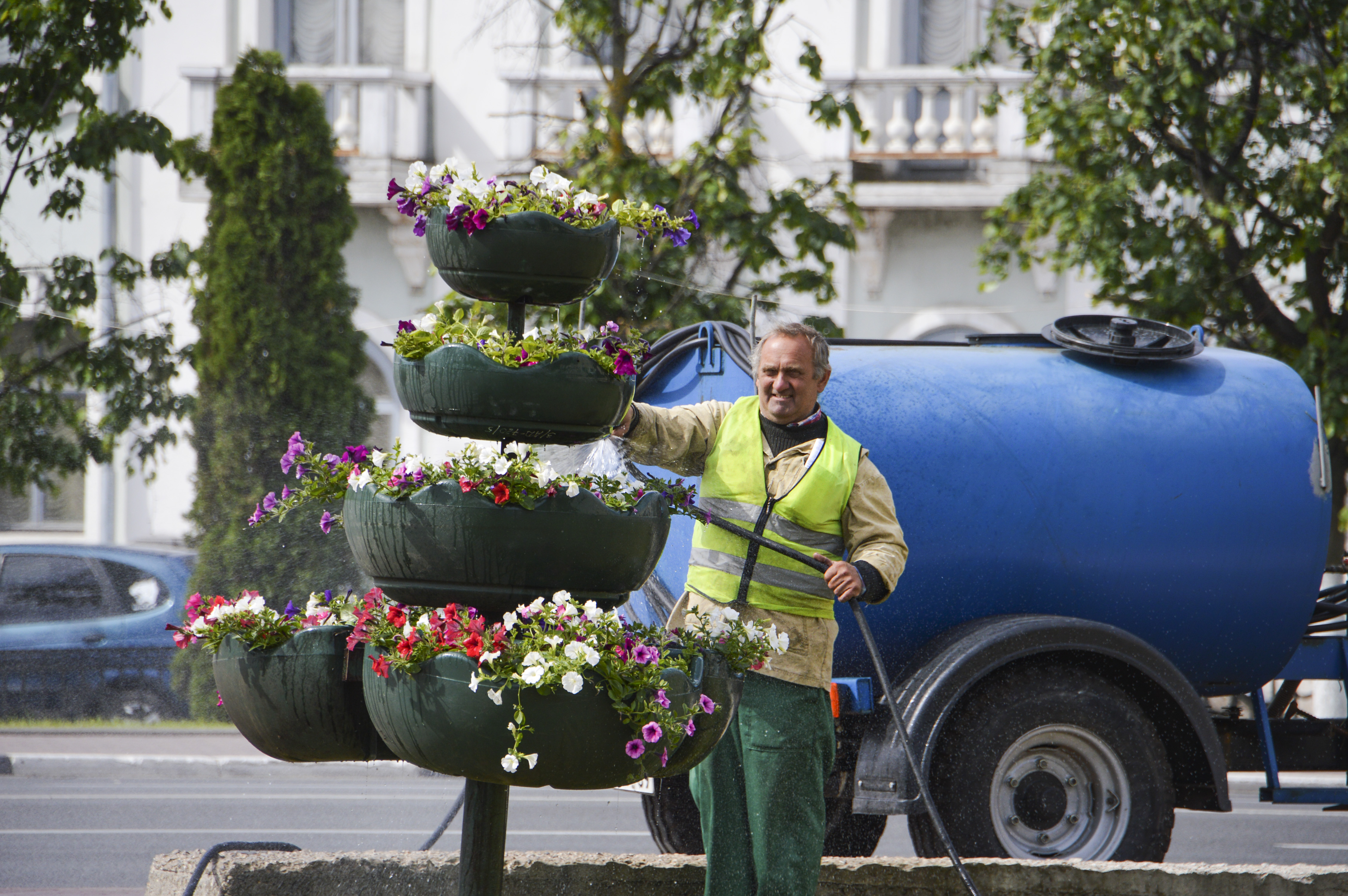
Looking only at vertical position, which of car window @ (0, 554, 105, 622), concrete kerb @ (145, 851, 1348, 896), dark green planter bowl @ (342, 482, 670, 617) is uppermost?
dark green planter bowl @ (342, 482, 670, 617)

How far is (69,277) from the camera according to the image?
984 centimetres

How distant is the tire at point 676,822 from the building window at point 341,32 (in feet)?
32.6

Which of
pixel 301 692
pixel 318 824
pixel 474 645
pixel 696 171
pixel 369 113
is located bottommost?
pixel 318 824

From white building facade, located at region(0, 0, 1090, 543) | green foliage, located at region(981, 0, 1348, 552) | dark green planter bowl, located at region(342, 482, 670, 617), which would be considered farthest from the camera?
white building facade, located at region(0, 0, 1090, 543)

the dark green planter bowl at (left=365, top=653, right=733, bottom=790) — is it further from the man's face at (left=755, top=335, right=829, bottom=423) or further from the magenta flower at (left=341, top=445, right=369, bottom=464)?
the man's face at (left=755, top=335, right=829, bottom=423)

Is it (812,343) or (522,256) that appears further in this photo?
(812,343)

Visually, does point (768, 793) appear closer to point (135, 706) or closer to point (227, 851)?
point (227, 851)

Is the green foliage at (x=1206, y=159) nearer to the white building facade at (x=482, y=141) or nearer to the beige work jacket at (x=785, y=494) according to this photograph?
the white building facade at (x=482, y=141)

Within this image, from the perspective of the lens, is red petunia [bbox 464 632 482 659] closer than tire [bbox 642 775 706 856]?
Yes

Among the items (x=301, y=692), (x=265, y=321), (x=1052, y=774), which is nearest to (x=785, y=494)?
(x=301, y=692)

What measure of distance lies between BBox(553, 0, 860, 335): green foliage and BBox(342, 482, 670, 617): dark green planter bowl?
6.17 meters

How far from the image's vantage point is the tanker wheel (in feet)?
15.8

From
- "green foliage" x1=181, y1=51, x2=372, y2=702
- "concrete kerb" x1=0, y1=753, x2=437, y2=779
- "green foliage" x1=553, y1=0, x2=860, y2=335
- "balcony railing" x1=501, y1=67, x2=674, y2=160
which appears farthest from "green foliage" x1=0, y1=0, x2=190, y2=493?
"balcony railing" x1=501, y1=67, x2=674, y2=160

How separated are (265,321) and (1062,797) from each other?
8.03 m
